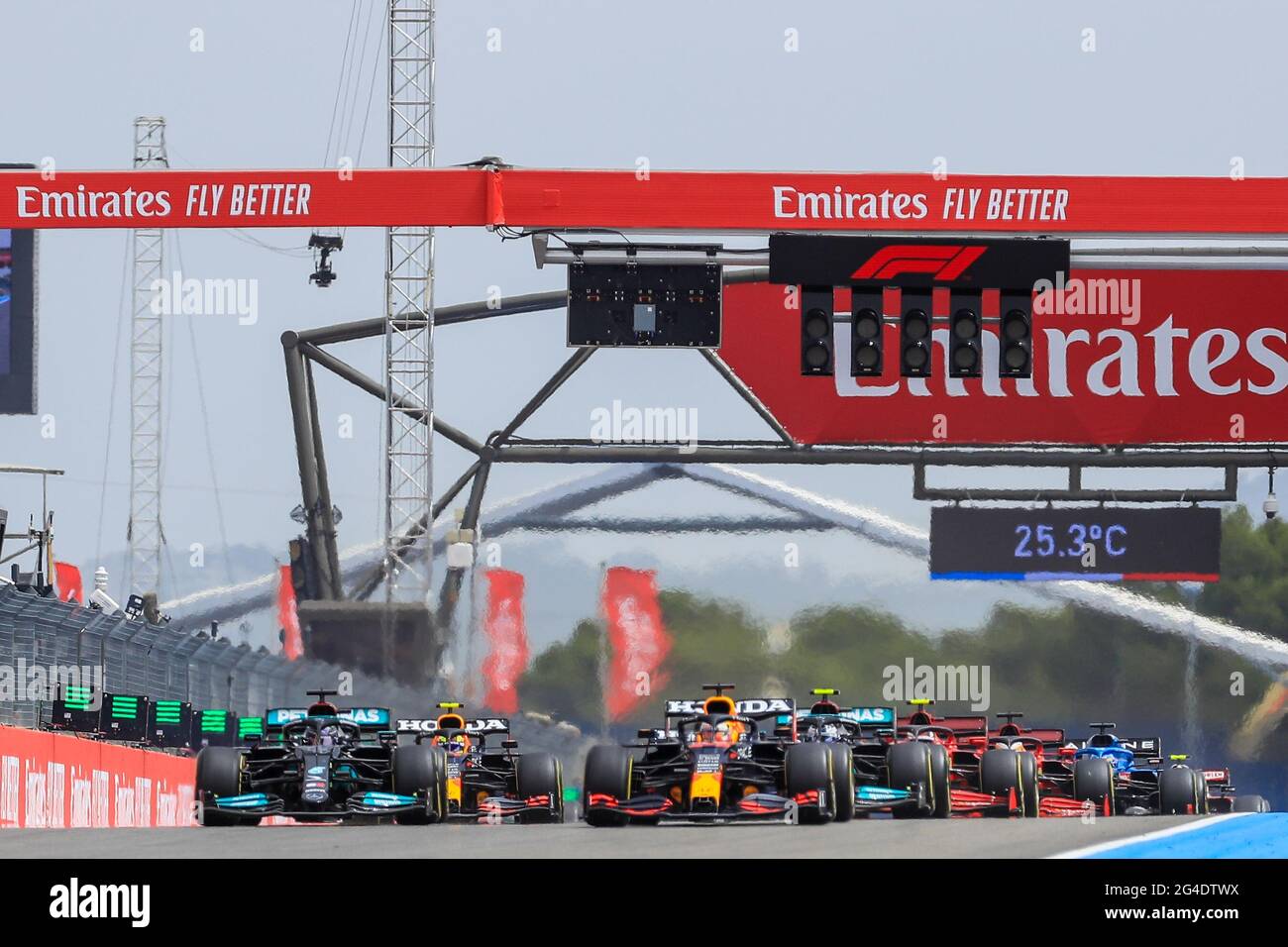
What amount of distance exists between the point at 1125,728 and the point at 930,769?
20.5m

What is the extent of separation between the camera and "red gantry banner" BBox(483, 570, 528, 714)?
3841 centimetres

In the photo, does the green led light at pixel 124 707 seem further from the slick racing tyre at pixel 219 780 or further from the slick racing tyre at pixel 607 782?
the slick racing tyre at pixel 607 782

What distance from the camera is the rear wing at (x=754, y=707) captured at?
21.5m

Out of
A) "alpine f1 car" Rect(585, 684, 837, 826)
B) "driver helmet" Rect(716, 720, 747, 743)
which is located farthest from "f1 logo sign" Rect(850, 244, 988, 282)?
"driver helmet" Rect(716, 720, 747, 743)

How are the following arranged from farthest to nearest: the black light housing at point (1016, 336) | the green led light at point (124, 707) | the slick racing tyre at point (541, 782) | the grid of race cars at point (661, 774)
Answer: the green led light at point (124, 707), the black light housing at point (1016, 336), the slick racing tyre at point (541, 782), the grid of race cars at point (661, 774)

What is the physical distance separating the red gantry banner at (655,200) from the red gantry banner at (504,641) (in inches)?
579

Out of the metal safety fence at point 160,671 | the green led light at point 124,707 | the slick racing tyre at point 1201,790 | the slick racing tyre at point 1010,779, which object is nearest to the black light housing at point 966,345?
the slick racing tyre at point 1010,779

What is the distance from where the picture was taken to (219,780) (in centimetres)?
2028

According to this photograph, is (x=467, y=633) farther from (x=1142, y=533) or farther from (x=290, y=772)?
(x=290, y=772)

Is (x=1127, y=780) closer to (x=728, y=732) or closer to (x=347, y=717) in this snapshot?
(x=728, y=732)

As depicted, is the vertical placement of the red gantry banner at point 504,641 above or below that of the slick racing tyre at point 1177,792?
above

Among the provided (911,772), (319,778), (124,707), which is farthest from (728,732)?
(124,707)

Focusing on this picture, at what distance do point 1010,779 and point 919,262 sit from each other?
17.0 ft
